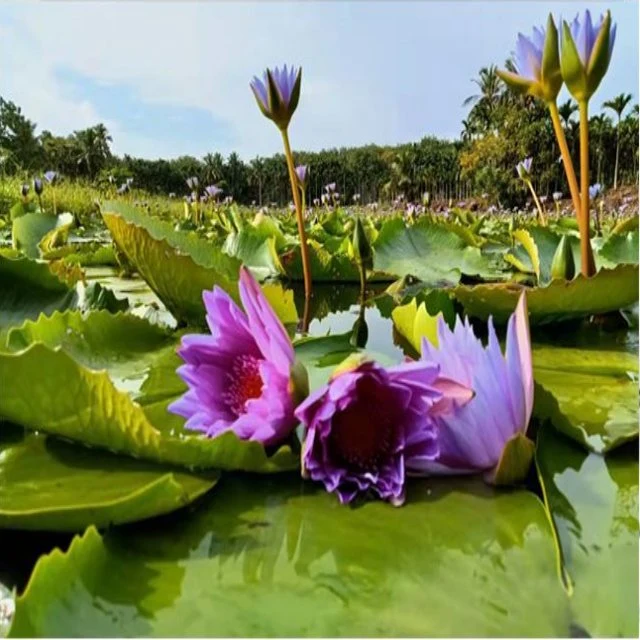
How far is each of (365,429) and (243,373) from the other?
9 cm

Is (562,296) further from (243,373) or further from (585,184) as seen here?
(243,373)

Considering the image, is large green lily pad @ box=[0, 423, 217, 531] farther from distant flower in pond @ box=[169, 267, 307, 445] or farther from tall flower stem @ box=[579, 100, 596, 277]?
tall flower stem @ box=[579, 100, 596, 277]

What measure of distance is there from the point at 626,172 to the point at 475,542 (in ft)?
40.9

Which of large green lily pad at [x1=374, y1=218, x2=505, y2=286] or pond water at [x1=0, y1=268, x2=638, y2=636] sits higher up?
large green lily pad at [x1=374, y1=218, x2=505, y2=286]

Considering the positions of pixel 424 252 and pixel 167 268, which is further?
pixel 424 252

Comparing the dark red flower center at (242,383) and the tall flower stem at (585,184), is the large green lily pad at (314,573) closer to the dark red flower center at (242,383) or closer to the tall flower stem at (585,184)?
the dark red flower center at (242,383)

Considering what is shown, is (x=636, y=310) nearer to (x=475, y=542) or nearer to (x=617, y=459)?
(x=617, y=459)

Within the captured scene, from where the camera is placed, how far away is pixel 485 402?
40 centimetres

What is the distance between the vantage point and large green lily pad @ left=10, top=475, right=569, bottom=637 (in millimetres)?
283

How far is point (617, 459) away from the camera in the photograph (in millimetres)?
443

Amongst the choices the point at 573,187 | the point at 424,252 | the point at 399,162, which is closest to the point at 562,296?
the point at 573,187

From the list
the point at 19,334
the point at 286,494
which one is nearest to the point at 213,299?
the point at 286,494

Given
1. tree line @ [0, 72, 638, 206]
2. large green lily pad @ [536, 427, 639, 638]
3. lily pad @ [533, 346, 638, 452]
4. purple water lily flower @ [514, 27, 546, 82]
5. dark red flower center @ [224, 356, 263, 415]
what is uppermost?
tree line @ [0, 72, 638, 206]

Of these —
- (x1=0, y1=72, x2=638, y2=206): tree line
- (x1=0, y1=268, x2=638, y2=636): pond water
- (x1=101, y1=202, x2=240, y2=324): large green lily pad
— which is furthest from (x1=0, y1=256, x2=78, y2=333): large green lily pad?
(x1=0, y1=72, x2=638, y2=206): tree line
